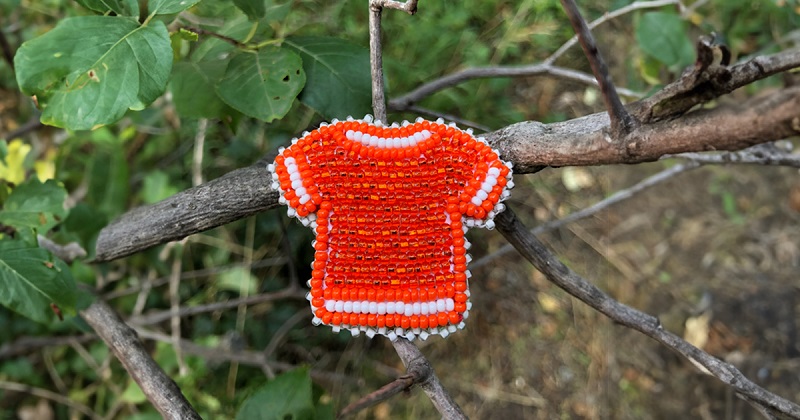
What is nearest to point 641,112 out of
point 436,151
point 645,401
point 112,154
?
point 436,151

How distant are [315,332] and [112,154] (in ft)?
2.99

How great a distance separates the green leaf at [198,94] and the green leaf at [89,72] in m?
0.23

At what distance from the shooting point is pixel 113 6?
3.13 feet

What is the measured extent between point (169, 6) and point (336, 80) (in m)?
0.31

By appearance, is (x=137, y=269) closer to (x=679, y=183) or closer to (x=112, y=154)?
(x=112, y=154)

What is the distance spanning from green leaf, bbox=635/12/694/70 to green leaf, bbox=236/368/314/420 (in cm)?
105

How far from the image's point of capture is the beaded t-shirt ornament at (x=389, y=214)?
3.26 ft

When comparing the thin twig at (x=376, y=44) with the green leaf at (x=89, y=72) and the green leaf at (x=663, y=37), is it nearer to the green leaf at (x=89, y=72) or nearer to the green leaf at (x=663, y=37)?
the green leaf at (x=89, y=72)

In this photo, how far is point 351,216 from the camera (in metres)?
1.04

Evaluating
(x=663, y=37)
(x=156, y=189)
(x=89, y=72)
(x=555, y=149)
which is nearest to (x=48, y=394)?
(x=156, y=189)

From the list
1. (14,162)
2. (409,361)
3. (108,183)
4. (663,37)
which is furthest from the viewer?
(108,183)

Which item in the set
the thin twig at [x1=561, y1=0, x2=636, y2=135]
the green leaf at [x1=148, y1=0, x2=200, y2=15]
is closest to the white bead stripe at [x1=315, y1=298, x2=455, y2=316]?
the thin twig at [x1=561, y1=0, x2=636, y2=135]

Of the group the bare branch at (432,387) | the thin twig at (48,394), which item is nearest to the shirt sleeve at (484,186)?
the bare branch at (432,387)

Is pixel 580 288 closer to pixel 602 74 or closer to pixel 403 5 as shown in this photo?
pixel 602 74
